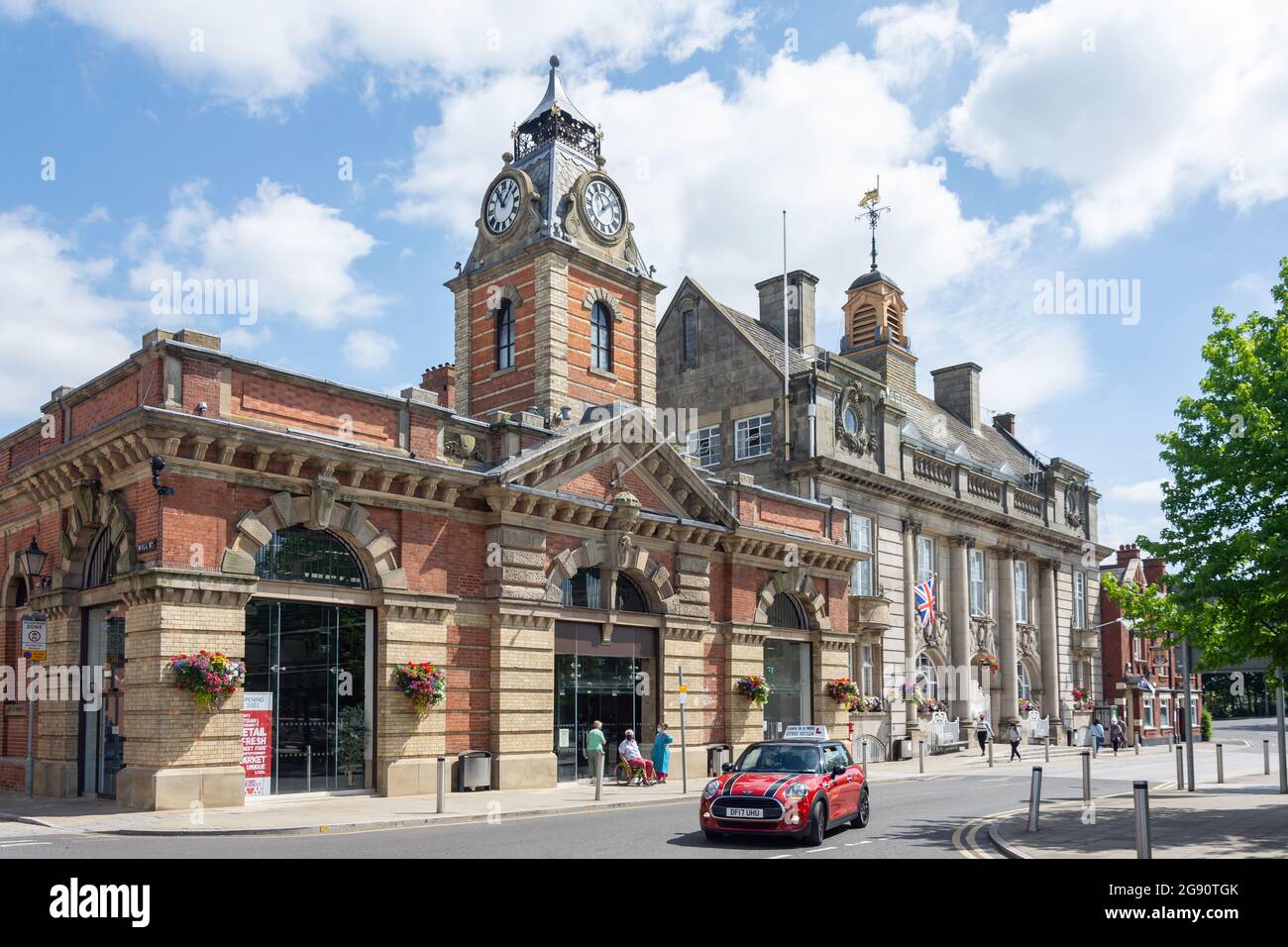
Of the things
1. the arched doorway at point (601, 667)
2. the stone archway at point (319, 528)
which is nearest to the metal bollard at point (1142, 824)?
the stone archway at point (319, 528)

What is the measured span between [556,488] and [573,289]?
24.5ft

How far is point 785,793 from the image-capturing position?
16.2m

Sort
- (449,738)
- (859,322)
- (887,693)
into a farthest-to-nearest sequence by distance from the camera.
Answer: (859,322) → (887,693) → (449,738)

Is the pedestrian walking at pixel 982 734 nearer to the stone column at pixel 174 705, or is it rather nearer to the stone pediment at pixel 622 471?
the stone pediment at pixel 622 471

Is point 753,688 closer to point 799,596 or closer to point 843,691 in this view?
point 799,596

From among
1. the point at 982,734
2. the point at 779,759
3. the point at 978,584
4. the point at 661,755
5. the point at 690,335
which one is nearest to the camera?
the point at 779,759

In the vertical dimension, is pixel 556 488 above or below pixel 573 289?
below

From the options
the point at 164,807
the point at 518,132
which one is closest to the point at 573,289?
the point at 518,132

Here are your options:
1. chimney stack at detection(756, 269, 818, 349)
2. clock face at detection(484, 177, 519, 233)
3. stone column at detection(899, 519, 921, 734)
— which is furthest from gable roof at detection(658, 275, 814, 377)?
clock face at detection(484, 177, 519, 233)

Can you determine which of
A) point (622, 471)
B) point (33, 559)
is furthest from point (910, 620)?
point (33, 559)

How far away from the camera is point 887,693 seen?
1650 inches

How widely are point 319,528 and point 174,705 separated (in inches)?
172
